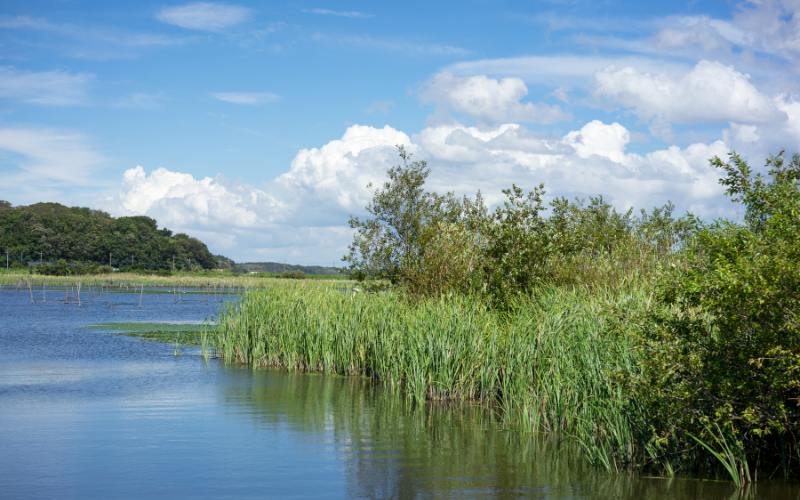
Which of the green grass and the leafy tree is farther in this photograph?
the green grass

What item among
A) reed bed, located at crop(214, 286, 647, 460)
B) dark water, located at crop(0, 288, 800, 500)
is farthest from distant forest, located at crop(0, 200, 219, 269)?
dark water, located at crop(0, 288, 800, 500)

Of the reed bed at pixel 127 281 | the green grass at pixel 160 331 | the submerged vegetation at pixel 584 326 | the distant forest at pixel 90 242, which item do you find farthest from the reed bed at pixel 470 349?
the distant forest at pixel 90 242

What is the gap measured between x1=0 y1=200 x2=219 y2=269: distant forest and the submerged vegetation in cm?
11890

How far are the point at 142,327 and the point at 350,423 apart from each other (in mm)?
25578

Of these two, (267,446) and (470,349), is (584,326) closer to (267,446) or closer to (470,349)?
(470,349)

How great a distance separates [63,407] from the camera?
45.5 feet

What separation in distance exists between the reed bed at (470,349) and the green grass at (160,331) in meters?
6.83

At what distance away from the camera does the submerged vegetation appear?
767 cm

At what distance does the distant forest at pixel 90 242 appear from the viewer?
121938 mm

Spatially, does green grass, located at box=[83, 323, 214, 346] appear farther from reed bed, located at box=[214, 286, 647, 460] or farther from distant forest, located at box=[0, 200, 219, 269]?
distant forest, located at box=[0, 200, 219, 269]

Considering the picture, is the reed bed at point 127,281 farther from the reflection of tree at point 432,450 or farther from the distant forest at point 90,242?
the reflection of tree at point 432,450

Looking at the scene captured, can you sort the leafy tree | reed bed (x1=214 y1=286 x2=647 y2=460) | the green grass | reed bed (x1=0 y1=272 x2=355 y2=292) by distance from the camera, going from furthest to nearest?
reed bed (x1=0 y1=272 x2=355 y2=292)
the green grass
reed bed (x1=214 y1=286 x2=647 y2=460)
the leafy tree

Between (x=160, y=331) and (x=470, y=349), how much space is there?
73.4 feet

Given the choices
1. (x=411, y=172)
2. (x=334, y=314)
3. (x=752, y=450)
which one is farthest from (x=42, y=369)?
(x=752, y=450)
